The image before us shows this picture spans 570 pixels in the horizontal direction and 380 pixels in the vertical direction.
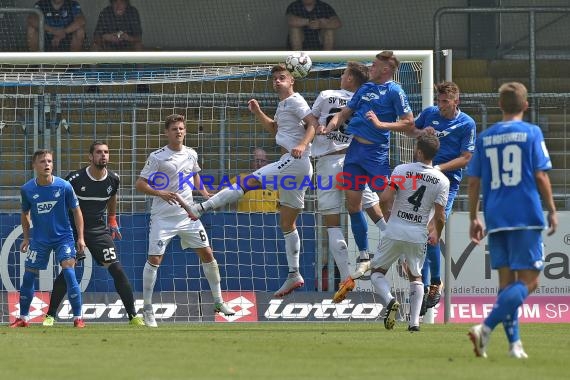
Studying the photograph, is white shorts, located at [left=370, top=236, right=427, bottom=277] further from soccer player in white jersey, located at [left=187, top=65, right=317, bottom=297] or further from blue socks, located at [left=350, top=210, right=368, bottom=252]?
soccer player in white jersey, located at [left=187, top=65, right=317, bottom=297]

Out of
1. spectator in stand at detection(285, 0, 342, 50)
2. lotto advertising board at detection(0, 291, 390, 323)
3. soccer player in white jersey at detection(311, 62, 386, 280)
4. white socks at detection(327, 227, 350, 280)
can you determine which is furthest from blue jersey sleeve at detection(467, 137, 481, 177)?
spectator in stand at detection(285, 0, 342, 50)

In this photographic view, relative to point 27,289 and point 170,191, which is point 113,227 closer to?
point 170,191

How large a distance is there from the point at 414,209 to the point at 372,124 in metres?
1.40

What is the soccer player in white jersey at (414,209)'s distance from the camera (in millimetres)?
12516

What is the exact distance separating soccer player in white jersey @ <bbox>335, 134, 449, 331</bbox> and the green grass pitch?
0.66 m

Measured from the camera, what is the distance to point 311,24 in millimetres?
22422

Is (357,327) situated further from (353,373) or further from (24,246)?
(353,373)

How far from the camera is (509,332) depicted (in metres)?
9.27

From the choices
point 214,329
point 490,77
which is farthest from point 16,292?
point 490,77

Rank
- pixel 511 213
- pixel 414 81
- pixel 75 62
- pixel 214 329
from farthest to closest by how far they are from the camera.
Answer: pixel 414 81 < pixel 75 62 < pixel 214 329 < pixel 511 213

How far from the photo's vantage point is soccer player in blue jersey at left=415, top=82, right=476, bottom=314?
14.0 metres

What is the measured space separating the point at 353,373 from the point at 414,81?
879 cm

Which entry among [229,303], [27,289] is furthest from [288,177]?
[229,303]

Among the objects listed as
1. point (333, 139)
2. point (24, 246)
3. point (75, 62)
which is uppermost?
point (75, 62)
